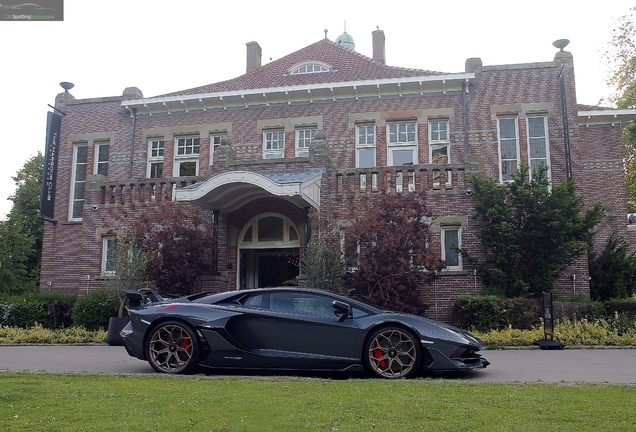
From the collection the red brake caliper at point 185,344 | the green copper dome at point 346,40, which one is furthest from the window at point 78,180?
the green copper dome at point 346,40

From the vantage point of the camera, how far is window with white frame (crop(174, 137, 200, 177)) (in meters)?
22.4

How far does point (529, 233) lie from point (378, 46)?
14058 mm

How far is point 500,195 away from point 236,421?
1297cm

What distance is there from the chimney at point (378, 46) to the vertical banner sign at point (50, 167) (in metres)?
13.6

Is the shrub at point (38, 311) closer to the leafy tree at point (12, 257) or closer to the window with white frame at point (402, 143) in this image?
the leafy tree at point (12, 257)

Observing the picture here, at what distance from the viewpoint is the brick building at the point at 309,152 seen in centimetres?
1742

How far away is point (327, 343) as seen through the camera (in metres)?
7.84

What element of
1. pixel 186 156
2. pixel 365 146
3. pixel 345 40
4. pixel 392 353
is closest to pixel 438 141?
pixel 365 146

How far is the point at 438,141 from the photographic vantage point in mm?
20578

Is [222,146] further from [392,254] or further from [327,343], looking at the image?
[327,343]

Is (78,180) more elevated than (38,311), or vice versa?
(78,180)

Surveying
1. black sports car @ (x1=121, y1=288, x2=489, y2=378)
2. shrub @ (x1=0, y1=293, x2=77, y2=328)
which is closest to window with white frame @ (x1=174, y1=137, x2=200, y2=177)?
shrub @ (x1=0, y1=293, x2=77, y2=328)

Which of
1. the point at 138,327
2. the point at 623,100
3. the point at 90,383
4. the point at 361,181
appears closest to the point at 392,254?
the point at 361,181

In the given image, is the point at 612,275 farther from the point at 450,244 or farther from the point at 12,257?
the point at 12,257
